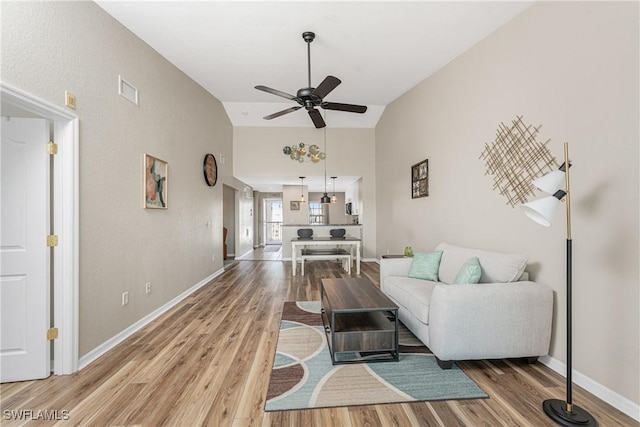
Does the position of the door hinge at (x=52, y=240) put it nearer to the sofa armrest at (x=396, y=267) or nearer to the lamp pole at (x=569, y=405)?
the sofa armrest at (x=396, y=267)

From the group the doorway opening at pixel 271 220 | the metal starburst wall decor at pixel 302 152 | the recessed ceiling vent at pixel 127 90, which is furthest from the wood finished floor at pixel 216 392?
the doorway opening at pixel 271 220

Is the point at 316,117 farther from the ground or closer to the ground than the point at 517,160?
farther from the ground

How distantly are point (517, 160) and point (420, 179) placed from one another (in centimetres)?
183

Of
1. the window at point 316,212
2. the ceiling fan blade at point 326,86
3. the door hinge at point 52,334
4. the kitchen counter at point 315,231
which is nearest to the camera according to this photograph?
the door hinge at point 52,334

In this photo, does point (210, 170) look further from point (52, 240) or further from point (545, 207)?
point (545, 207)

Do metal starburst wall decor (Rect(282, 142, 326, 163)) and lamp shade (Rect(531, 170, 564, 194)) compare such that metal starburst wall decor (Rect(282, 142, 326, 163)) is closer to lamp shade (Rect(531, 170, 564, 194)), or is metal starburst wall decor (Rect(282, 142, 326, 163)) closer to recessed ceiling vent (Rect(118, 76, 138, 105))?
recessed ceiling vent (Rect(118, 76, 138, 105))

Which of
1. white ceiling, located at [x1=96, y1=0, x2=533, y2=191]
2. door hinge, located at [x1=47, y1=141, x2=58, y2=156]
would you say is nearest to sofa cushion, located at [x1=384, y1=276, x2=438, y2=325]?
white ceiling, located at [x1=96, y1=0, x2=533, y2=191]

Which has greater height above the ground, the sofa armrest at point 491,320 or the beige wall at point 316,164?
the beige wall at point 316,164

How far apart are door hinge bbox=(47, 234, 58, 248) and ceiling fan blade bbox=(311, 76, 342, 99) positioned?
2686 mm

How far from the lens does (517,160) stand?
2.56 m

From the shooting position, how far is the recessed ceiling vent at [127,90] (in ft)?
9.00

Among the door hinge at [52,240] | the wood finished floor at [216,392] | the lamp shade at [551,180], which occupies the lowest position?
the wood finished floor at [216,392]

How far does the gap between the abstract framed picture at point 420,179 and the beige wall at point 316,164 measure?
2.28 meters

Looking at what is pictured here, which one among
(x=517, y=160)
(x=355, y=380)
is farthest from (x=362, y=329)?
(x=517, y=160)
